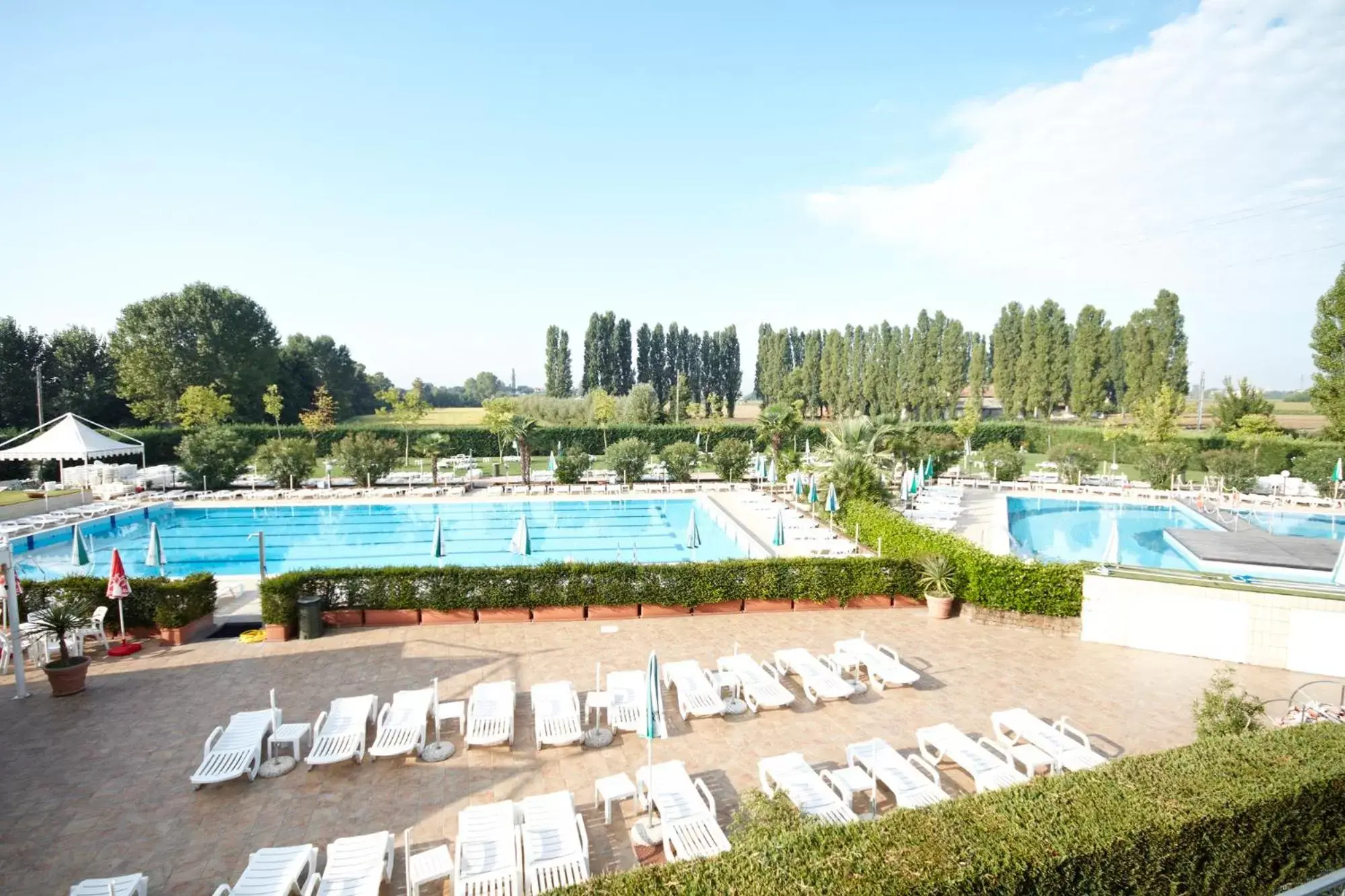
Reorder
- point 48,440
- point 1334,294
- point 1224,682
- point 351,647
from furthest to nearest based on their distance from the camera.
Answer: point 1334,294 → point 48,440 → point 351,647 → point 1224,682

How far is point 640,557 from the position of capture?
65.7ft

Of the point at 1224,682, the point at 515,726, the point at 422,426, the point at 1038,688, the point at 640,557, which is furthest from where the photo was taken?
the point at 422,426

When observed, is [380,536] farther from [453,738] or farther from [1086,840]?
[1086,840]

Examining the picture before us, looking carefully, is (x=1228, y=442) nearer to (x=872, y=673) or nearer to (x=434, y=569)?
(x=872, y=673)

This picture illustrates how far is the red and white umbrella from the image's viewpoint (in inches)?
410

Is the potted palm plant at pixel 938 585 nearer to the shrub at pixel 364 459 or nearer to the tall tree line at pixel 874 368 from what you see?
the shrub at pixel 364 459

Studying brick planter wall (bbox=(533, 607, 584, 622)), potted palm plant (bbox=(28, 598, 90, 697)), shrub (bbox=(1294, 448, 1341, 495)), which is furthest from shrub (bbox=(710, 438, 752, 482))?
potted palm plant (bbox=(28, 598, 90, 697))

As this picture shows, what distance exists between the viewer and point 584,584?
1265 cm

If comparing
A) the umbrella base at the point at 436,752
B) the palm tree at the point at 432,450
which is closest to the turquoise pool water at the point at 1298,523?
the umbrella base at the point at 436,752

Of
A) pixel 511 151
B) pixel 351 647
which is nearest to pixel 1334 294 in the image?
pixel 511 151

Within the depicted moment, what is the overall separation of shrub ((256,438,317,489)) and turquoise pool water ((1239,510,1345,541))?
36177mm

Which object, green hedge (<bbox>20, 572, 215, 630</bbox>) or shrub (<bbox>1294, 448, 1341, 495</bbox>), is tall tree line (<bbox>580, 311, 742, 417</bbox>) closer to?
shrub (<bbox>1294, 448, 1341, 495</bbox>)

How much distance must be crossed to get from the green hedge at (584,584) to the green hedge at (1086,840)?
25.2ft

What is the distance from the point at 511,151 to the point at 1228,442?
35.9m
